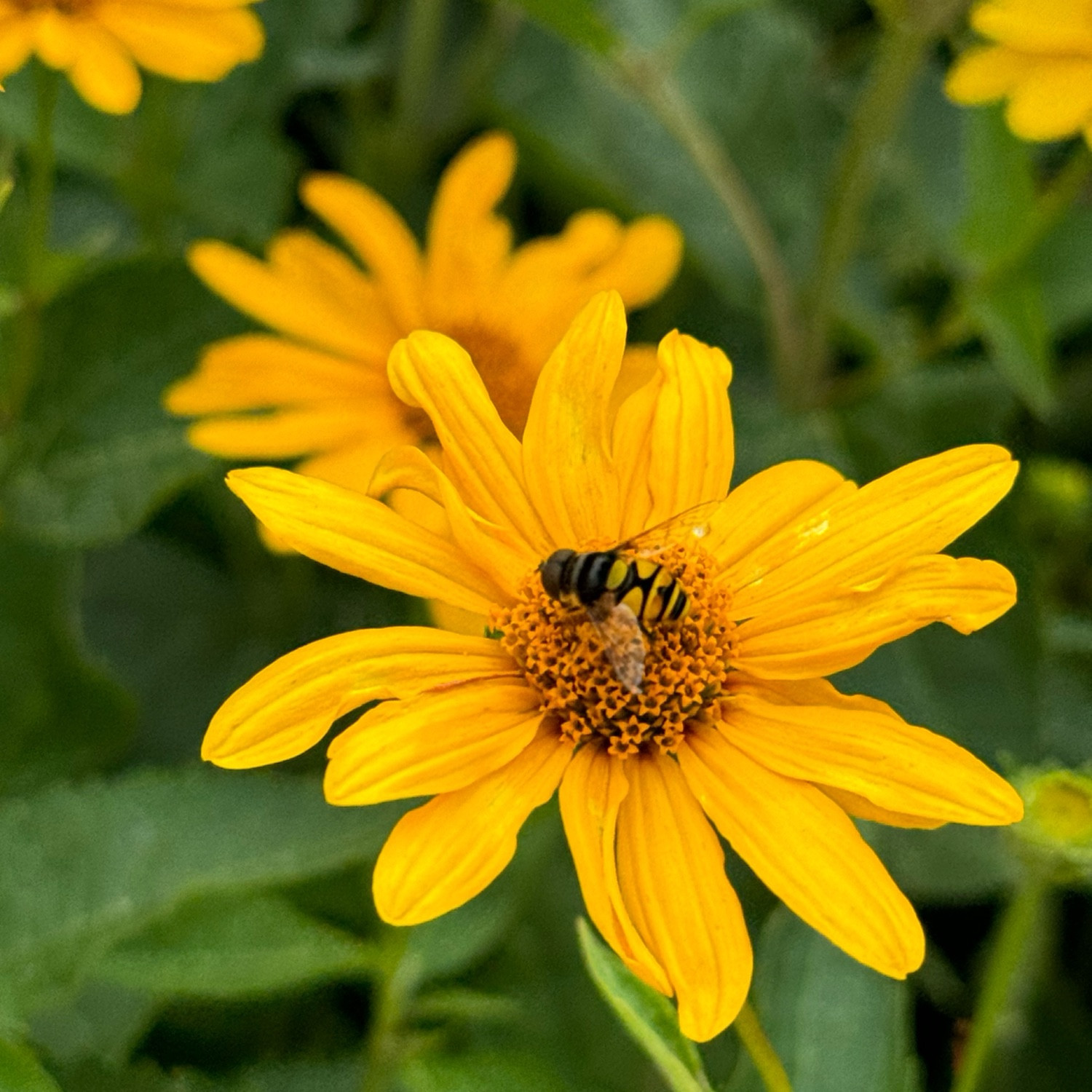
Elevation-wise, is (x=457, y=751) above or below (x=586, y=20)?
below

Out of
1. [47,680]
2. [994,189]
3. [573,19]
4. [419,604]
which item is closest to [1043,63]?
[994,189]

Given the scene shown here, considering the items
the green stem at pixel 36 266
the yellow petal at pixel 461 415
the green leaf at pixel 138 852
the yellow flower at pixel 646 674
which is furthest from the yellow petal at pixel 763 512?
the green stem at pixel 36 266

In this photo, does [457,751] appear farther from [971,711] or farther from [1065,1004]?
[1065,1004]

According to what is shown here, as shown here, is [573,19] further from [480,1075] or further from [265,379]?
[480,1075]

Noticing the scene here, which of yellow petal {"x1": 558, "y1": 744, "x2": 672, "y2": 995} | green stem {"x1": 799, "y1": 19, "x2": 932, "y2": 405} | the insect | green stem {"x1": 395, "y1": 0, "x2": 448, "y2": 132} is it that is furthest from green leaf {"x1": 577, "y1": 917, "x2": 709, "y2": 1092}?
green stem {"x1": 395, "y1": 0, "x2": 448, "y2": 132}

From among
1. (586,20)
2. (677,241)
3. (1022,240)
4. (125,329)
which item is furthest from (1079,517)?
(125,329)
